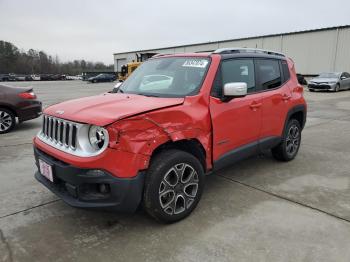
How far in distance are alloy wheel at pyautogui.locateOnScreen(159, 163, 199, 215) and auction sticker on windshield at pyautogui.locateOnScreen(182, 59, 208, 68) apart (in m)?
1.28

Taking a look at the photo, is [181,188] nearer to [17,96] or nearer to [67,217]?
[67,217]

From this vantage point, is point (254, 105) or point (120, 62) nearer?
point (254, 105)

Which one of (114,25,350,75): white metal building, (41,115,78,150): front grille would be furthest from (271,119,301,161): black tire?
(114,25,350,75): white metal building

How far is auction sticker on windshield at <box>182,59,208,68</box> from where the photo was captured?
3879 mm

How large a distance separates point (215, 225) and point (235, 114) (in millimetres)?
1367

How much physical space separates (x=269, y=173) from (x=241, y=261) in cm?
235

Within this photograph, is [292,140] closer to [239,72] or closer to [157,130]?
[239,72]

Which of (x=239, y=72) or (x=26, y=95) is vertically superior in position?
(x=239, y=72)

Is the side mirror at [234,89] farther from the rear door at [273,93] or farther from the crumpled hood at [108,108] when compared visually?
the rear door at [273,93]

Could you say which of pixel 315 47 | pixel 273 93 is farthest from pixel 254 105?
pixel 315 47

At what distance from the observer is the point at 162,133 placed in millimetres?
3090

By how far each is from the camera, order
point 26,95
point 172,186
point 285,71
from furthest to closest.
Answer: point 26,95, point 285,71, point 172,186

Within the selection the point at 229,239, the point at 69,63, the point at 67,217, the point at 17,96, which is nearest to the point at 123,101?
the point at 67,217

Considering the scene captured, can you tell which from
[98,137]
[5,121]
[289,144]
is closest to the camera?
[98,137]
